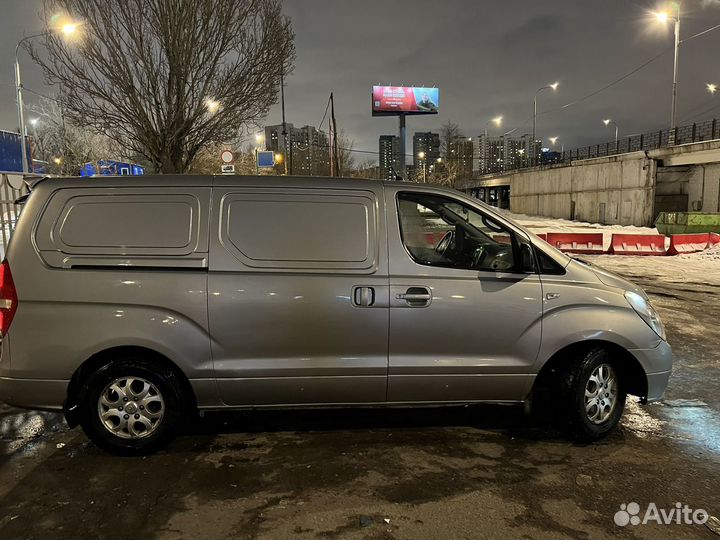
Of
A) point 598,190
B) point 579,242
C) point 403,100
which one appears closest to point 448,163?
point 403,100

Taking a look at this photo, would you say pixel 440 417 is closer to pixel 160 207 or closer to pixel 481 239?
pixel 481 239

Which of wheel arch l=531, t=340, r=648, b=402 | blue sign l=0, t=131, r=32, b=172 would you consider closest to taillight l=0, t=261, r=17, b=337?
wheel arch l=531, t=340, r=648, b=402

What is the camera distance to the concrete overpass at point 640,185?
3328 centimetres

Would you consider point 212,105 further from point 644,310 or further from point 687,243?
point 687,243

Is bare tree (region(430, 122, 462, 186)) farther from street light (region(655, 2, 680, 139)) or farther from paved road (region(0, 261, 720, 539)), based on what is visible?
paved road (region(0, 261, 720, 539))

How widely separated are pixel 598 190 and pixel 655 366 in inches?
1623

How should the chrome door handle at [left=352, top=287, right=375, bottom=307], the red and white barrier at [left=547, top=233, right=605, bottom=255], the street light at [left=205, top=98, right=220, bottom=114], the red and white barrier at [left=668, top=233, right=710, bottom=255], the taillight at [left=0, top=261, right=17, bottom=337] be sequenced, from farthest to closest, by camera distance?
the red and white barrier at [left=547, top=233, right=605, bottom=255], the red and white barrier at [left=668, top=233, right=710, bottom=255], the street light at [left=205, top=98, right=220, bottom=114], the chrome door handle at [left=352, top=287, right=375, bottom=307], the taillight at [left=0, top=261, right=17, bottom=337]

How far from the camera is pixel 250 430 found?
167 inches

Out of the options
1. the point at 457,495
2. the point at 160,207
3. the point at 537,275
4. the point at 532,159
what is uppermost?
the point at 532,159

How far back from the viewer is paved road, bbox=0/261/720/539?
2928mm

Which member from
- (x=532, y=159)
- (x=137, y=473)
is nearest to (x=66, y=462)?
(x=137, y=473)

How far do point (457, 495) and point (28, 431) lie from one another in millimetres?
3467

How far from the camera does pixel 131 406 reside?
12.0 ft

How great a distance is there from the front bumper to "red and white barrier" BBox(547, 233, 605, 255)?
1522cm
